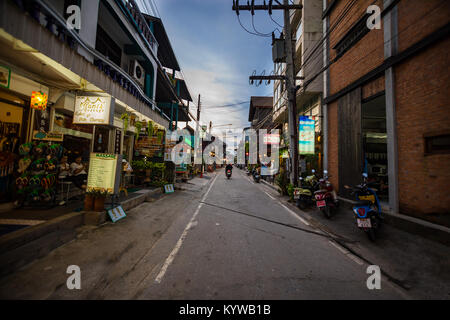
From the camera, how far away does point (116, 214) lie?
5574mm

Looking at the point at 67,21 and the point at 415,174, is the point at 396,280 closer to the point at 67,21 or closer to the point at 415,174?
the point at 415,174

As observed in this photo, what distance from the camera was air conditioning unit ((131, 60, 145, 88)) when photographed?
11672mm

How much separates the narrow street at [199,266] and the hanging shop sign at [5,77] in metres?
4.14

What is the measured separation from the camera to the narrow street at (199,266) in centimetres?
244

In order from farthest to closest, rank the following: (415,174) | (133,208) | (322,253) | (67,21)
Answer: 1. (133,208)
2. (67,21)
3. (415,174)
4. (322,253)

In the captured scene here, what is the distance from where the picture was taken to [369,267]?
3225mm

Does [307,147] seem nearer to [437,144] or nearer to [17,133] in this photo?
[437,144]

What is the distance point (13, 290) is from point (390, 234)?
757 centimetres

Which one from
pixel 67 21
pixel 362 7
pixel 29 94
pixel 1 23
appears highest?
pixel 362 7

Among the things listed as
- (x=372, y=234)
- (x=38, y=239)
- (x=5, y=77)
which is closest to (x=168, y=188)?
(x=38, y=239)

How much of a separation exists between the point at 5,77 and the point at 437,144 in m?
11.1

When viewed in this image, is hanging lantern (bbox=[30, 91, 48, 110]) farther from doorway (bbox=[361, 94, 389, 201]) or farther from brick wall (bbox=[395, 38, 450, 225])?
doorway (bbox=[361, 94, 389, 201])

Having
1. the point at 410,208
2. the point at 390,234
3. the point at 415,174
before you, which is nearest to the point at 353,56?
the point at 415,174

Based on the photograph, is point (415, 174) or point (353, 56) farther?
point (353, 56)
